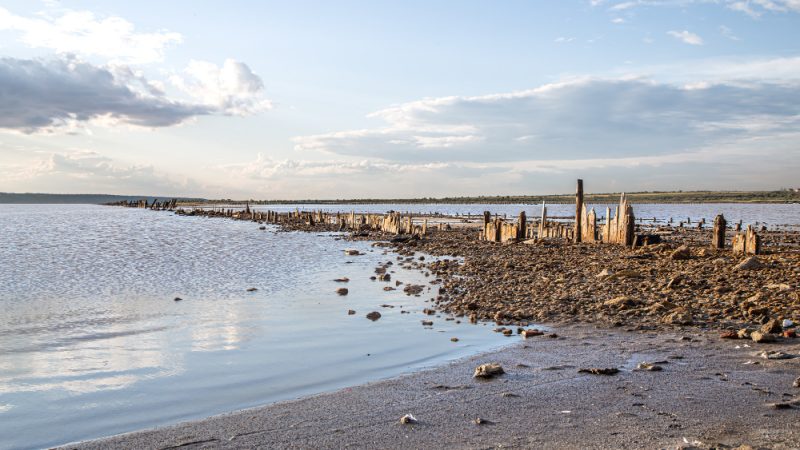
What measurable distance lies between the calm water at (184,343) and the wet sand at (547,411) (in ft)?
2.67

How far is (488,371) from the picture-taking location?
7.80m

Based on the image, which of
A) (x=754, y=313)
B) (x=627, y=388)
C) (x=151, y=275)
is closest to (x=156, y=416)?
(x=627, y=388)

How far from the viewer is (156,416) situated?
685 cm

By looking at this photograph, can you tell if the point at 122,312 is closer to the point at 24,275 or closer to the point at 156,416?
the point at 156,416

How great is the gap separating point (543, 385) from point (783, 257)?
13.7 metres

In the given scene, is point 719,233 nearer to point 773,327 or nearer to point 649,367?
point 773,327

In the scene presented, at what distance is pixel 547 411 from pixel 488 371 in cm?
149

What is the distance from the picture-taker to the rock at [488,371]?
776 centimetres

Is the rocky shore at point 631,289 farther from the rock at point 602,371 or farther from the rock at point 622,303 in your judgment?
the rock at point 602,371

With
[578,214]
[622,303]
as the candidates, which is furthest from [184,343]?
[578,214]

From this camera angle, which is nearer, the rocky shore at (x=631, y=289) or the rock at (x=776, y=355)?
the rock at (x=776, y=355)

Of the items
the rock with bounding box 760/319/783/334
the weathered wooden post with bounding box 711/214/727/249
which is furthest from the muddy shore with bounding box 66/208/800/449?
the weathered wooden post with bounding box 711/214/727/249

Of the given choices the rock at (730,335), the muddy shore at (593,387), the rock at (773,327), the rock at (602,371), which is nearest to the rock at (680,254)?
the muddy shore at (593,387)

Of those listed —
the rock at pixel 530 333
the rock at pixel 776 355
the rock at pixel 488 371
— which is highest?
the rock at pixel 776 355
